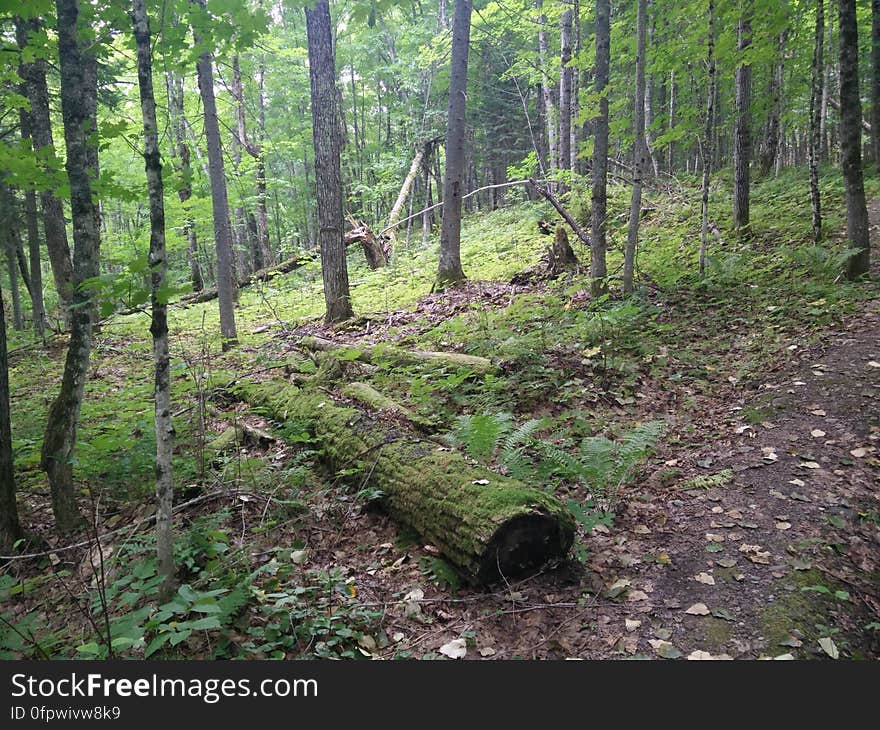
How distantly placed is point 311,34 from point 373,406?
814 cm

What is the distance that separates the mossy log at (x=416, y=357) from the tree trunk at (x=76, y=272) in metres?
3.67

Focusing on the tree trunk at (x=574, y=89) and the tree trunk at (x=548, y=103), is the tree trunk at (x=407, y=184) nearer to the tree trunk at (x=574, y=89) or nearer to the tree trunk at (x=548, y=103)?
the tree trunk at (x=548, y=103)

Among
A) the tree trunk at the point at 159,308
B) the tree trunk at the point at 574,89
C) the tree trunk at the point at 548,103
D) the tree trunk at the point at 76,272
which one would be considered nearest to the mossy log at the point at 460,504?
the tree trunk at the point at 159,308

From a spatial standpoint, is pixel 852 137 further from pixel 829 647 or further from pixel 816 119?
pixel 829 647

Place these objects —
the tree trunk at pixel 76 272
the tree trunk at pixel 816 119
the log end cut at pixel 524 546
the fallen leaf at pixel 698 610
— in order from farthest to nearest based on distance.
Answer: the tree trunk at pixel 816 119 → the tree trunk at pixel 76 272 → the log end cut at pixel 524 546 → the fallen leaf at pixel 698 610

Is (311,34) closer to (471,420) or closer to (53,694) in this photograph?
(471,420)

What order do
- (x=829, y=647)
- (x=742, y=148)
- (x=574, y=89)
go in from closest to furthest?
(x=829, y=647) < (x=742, y=148) < (x=574, y=89)

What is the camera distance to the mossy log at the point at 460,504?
347 cm

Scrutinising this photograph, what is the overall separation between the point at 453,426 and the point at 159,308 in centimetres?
319

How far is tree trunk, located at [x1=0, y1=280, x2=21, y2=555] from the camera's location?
3.81 metres

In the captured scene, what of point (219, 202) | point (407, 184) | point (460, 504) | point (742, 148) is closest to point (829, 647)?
point (460, 504)

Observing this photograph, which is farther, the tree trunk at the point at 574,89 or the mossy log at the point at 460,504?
the tree trunk at the point at 574,89

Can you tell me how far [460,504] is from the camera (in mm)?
3717

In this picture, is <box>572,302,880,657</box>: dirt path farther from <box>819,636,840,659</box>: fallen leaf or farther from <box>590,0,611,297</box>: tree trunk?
<box>590,0,611,297</box>: tree trunk
